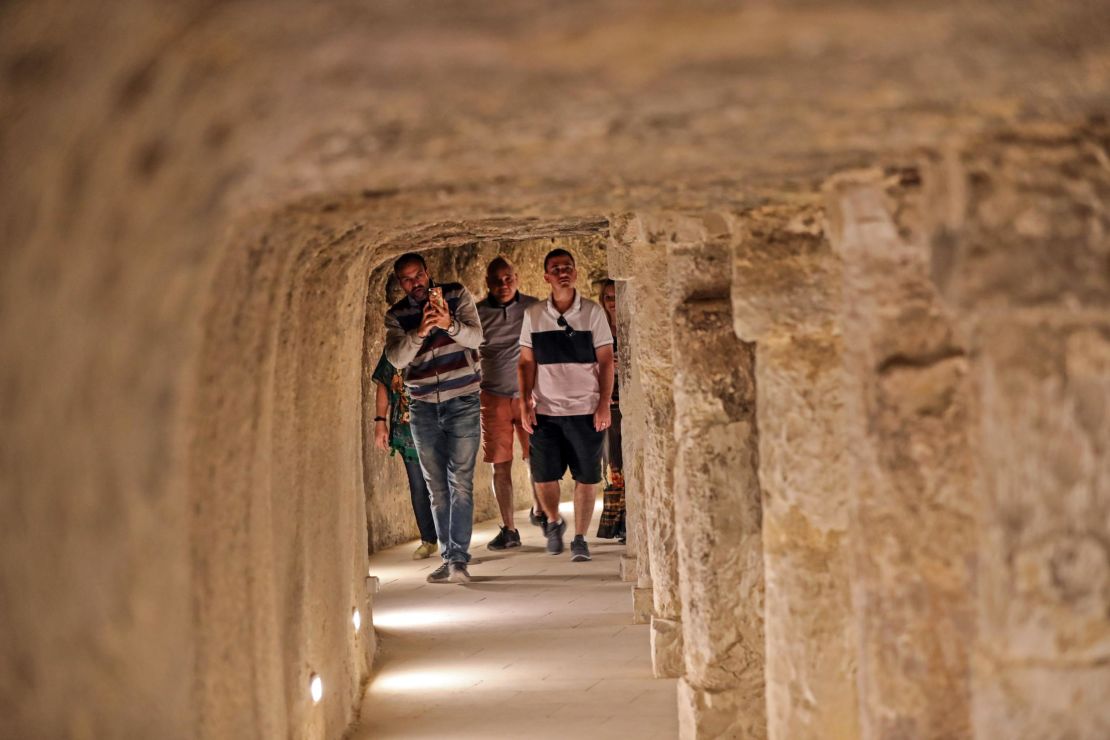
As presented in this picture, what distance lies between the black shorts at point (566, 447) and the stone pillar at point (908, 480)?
19.0 feet

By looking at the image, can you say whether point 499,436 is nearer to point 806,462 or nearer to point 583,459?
point 583,459

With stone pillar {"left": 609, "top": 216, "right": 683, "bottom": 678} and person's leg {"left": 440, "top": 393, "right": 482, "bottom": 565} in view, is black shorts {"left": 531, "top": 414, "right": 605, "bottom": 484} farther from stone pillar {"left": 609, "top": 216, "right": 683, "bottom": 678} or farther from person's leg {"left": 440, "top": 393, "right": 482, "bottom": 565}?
stone pillar {"left": 609, "top": 216, "right": 683, "bottom": 678}

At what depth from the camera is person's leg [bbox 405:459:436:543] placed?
926cm

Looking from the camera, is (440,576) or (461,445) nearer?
(461,445)

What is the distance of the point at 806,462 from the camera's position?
393 cm

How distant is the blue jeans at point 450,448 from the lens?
794cm

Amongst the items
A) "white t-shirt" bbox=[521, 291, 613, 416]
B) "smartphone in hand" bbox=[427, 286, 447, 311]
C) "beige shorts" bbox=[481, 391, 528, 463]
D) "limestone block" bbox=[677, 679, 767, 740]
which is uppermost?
"smartphone in hand" bbox=[427, 286, 447, 311]

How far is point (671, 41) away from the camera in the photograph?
207 cm

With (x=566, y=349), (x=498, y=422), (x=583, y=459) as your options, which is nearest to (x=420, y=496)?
(x=498, y=422)

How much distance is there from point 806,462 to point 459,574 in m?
4.80

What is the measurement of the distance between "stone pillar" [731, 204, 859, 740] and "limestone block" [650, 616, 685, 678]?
1978 millimetres

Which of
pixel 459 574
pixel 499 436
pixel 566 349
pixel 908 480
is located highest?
pixel 566 349

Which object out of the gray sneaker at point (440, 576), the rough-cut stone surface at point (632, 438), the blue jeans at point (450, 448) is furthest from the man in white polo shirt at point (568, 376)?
the gray sneaker at point (440, 576)

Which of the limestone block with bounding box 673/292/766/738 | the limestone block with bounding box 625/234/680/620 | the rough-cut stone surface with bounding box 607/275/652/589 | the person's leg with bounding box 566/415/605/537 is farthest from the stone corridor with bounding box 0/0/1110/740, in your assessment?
the person's leg with bounding box 566/415/605/537
